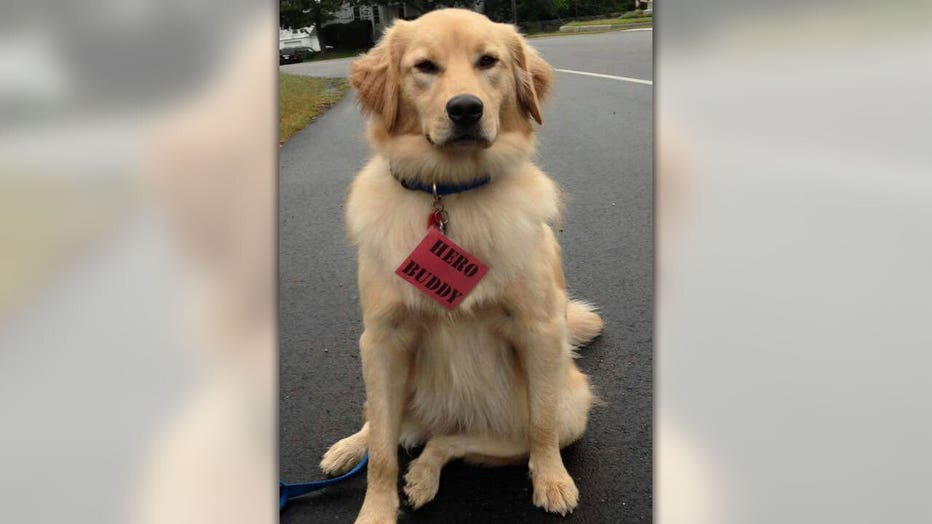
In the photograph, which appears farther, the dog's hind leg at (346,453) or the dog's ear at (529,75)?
the dog's hind leg at (346,453)

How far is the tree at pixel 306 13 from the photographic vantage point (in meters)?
1.31

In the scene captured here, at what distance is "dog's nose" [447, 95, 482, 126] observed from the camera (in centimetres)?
147

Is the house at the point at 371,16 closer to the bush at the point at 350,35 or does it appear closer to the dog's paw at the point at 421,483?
the bush at the point at 350,35

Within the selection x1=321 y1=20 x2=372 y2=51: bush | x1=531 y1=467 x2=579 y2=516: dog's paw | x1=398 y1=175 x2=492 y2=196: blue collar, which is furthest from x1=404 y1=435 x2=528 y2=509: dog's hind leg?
x1=321 y1=20 x2=372 y2=51: bush

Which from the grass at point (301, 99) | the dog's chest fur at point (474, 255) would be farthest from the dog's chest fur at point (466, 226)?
the grass at point (301, 99)

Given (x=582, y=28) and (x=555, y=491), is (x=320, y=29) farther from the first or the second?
(x=555, y=491)

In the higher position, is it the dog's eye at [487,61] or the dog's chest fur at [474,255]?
the dog's eye at [487,61]

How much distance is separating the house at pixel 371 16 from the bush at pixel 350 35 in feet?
0.04

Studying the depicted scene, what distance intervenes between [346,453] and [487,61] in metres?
1.14

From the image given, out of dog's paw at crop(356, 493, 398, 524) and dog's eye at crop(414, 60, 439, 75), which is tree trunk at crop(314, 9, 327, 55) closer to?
dog's eye at crop(414, 60, 439, 75)

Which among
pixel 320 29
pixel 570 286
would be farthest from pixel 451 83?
pixel 570 286

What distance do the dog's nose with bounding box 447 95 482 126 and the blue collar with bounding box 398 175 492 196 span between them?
0.19 meters

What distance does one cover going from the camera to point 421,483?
5.76 feet

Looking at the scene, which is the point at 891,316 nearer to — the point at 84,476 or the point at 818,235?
the point at 818,235
